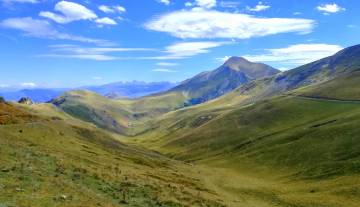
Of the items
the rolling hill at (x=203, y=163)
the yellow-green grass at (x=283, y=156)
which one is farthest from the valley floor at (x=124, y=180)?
the yellow-green grass at (x=283, y=156)

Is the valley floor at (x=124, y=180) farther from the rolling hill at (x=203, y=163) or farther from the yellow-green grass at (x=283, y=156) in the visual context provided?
the yellow-green grass at (x=283, y=156)

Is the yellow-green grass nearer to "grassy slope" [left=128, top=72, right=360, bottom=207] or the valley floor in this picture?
"grassy slope" [left=128, top=72, right=360, bottom=207]

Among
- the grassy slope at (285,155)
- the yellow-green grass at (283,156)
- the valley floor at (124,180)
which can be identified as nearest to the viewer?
the valley floor at (124,180)

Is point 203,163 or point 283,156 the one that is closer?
point 283,156

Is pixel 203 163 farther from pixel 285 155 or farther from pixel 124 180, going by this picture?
pixel 124 180

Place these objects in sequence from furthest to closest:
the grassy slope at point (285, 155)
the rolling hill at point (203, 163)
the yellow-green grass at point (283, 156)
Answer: the grassy slope at point (285, 155)
the yellow-green grass at point (283, 156)
the rolling hill at point (203, 163)

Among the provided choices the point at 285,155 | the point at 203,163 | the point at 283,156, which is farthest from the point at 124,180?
the point at 203,163

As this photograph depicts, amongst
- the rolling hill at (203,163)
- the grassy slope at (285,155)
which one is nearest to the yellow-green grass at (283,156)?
the grassy slope at (285,155)

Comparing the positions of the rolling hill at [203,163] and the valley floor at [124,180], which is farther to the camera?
the rolling hill at [203,163]

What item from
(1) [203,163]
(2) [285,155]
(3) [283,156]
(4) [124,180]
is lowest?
(1) [203,163]

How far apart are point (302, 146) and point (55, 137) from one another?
71632mm

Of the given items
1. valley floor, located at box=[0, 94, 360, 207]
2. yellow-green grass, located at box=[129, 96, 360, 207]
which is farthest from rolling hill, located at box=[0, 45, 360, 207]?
yellow-green grass, located at box=[129, 96, 360, 207]

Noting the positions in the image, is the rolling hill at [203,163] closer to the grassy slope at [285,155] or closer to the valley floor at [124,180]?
the valley floor at [124,180]

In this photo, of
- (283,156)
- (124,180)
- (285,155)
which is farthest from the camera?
(285,155)
